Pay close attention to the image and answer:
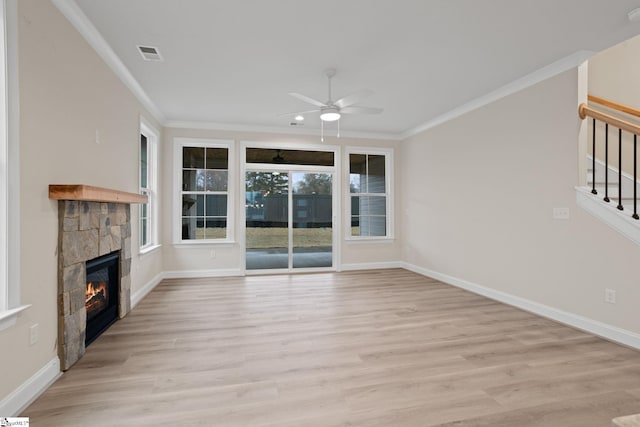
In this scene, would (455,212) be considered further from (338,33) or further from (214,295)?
(214,295)

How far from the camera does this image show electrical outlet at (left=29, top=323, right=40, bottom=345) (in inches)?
80.9

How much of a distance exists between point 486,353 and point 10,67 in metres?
3.91

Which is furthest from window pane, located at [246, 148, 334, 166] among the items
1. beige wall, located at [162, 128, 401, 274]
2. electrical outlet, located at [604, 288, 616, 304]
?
electrical outlet, located at [604, 288, 616, 304]

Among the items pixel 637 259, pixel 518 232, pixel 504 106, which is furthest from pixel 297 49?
pixel 637 259

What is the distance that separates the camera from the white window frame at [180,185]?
5.70 m

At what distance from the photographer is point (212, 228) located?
19.3ft

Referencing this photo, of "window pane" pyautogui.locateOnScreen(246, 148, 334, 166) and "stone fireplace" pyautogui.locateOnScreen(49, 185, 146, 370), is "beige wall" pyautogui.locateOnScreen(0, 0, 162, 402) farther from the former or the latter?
"window pane" pyautogui.locateOnScreen(246, 148, 334, 166)

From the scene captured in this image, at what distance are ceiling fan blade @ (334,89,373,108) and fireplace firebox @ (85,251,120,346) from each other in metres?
2.95

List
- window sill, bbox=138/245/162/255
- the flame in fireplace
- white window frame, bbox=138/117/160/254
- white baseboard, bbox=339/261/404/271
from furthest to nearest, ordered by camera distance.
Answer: white baseboard, bbox=339/261/404/271 < white window frame, bbox=138/117/160/254 < window sill, bbox=138/245/162/255 < the flame in fireplace

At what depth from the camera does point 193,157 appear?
5824 millimetres

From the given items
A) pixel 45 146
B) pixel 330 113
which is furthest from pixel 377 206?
pixel 45 146

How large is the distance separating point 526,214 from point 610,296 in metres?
1.18

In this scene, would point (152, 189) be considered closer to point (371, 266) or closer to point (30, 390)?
point (30, 390)

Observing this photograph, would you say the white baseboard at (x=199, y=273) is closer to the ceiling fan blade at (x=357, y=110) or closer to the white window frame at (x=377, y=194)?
the white window frame at (x=377, y=194)
